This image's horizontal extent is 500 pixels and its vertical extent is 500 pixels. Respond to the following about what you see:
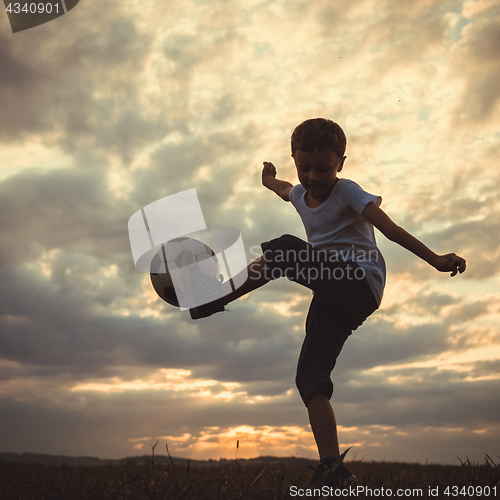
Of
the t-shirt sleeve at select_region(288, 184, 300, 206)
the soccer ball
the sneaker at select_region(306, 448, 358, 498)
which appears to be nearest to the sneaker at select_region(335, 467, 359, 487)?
the sneaker at select_region(306, 448, 358, 498)

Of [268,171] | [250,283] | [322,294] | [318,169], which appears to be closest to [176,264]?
[250,283]

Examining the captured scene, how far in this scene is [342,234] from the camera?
375 centimetres

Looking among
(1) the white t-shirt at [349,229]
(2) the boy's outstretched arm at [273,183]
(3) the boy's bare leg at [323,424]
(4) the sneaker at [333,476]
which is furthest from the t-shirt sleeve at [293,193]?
(4) the sneaker at [333,476]

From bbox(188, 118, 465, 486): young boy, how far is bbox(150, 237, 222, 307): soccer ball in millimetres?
243

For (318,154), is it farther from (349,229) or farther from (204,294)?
(204,294)

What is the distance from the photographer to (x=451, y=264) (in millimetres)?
3205

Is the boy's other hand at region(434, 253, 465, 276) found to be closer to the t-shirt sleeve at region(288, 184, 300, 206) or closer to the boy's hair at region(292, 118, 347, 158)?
the boy's hair at region(292, 118, 347, 158)

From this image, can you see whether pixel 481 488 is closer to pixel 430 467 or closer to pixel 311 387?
pixel 311 387

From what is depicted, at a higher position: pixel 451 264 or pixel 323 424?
pixel 451 264

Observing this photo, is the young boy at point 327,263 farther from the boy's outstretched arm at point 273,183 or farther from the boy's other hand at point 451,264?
the boy's outstretched arm at point 273,183

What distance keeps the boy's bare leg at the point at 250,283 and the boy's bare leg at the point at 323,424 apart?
1016 mm

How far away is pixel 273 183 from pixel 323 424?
2531 millimetres

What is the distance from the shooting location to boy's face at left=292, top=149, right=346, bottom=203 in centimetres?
367

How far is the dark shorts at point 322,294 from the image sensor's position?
3383 millimetres
